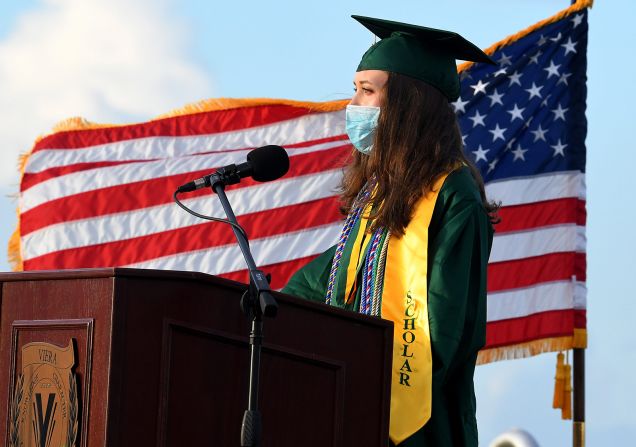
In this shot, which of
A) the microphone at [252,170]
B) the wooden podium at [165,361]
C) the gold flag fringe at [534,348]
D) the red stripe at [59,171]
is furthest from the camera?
the red stripe at [59,171]

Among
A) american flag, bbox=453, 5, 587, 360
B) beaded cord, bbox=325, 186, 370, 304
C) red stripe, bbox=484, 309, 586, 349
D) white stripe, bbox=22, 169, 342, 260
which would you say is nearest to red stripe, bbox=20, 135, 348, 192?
white stripe, bbox=22, 169, 342, 260

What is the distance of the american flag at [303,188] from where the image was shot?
29.6 ft

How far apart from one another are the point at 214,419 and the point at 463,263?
1221mm

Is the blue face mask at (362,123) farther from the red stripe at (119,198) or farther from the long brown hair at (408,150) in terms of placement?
the red stripe at (119,198)

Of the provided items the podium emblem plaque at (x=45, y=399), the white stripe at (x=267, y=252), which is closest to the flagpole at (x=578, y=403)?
the white stripe at (x=267, y=252)

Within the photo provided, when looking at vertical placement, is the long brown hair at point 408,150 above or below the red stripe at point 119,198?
below

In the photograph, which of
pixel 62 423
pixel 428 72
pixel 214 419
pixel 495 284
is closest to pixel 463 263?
pixel 428 72

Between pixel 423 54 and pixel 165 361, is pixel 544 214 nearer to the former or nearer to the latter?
pixel 423 54

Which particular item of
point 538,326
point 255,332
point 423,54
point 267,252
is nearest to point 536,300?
point 538,326

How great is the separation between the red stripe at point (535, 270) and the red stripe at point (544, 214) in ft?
0.77

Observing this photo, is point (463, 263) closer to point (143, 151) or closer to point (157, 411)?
point (157, 411)

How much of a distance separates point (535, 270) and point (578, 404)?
94cm

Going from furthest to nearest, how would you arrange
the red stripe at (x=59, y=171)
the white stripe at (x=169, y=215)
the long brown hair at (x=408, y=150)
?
the red stripe at (x=59, y=171), the white stripe at (x=169, y=215), the long brown hair at (x=408, y=150)

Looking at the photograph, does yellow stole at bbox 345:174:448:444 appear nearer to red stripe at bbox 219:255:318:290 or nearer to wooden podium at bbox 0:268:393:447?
wooden podium at bbox 0:268:393:447
